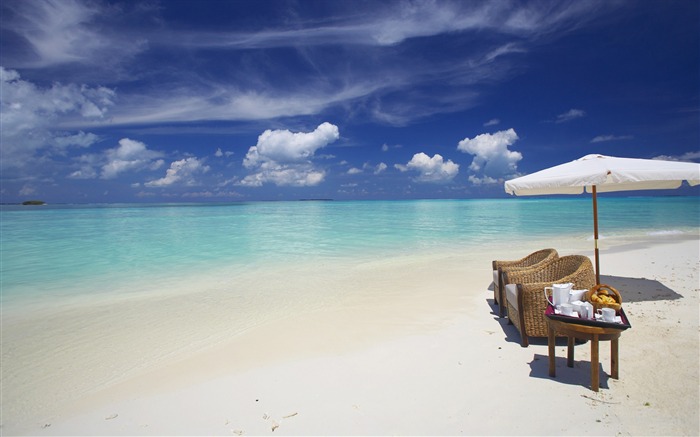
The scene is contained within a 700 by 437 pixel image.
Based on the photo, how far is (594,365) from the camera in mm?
3553

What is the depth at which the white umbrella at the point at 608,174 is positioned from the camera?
5512 millimetres

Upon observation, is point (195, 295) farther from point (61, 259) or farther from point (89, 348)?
point (61, 259)

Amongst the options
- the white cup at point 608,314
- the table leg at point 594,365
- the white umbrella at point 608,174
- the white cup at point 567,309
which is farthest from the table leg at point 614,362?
the white umbrella at point 608,174

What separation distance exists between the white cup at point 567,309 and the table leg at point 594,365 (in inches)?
11.5

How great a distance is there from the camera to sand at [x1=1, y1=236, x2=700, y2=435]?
132 inches

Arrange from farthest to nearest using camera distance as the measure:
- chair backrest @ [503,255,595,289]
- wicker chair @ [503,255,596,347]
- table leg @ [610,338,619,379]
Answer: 1. chair backrest @ [503,255,595,289]
2. wicker chair @ [503,255,596,347]
3. table leg @ [610,338,619,379]

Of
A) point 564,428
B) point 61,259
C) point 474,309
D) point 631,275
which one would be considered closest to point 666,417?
point 564,428

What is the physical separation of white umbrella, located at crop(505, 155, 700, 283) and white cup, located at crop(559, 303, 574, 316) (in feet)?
8.95

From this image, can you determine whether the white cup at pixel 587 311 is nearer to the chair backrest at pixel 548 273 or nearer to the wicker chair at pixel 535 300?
the wicker chair at pixel 535 300

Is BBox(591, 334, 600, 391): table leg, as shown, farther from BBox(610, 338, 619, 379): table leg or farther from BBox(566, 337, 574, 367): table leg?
BBox(566, 337, 574, 367): table leg

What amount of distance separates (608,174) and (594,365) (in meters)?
3.22

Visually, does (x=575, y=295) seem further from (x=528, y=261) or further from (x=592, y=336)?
(x=528, y=261)

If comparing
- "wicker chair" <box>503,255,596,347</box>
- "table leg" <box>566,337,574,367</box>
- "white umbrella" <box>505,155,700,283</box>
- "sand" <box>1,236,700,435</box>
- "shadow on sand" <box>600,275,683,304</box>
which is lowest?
"shadow on sand" <box>600,275,683,304</box>

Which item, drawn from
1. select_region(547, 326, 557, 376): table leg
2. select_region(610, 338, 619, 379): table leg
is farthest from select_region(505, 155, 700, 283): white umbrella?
select_region(547, 326, 557, 376): table leg
